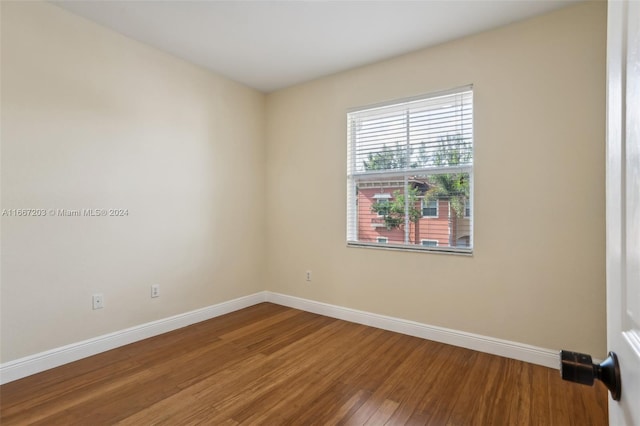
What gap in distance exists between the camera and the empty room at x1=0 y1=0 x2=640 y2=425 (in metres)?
2.11

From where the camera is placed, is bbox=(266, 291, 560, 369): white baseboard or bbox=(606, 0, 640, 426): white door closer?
bbox=(606, 0, 640, 426): white door

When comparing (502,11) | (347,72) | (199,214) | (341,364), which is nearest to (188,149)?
(199,214)

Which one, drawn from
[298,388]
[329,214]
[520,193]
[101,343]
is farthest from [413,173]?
[101,343]

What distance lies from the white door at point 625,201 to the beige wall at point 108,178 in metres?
3.08

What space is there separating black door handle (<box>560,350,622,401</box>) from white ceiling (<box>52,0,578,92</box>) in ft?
8.12

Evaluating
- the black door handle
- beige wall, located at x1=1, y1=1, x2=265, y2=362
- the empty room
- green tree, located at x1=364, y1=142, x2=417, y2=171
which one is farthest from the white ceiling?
the black door handle

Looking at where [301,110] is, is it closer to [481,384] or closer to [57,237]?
[57,237]

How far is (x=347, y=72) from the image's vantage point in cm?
341

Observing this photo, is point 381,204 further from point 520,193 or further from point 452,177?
point 520,193

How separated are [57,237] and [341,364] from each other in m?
2.35

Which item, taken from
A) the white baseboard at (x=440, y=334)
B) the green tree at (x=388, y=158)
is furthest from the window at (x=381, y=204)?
the white baseboard at (x=440, y=334)

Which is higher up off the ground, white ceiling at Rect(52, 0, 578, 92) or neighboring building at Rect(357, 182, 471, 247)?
white ceiling at Rect(52, 0, 578, 92)

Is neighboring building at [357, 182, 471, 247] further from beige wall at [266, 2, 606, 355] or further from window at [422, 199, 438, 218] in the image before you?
beige wall at [266, 2, 606, 355]

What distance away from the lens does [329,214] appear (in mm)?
3564
